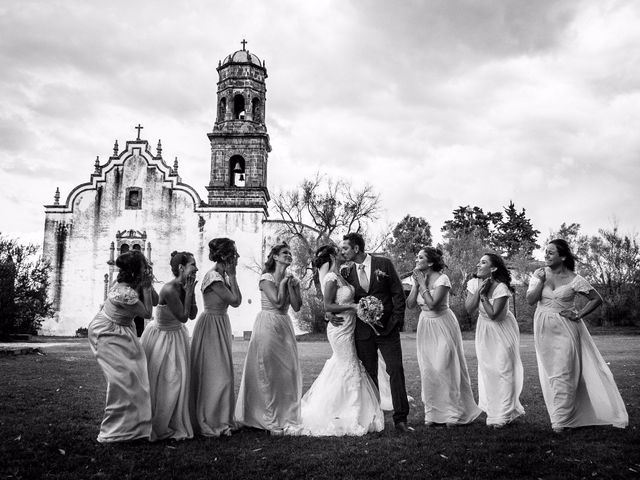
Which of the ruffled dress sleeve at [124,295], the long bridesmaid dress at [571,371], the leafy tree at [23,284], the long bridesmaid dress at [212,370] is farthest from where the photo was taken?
the leafy tree at [23,284]

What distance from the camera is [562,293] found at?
283 inches

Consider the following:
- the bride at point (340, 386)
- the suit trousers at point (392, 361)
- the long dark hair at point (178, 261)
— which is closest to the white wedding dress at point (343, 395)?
the bride at point (340, 386)

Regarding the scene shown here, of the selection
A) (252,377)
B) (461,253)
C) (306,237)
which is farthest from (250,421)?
(461,253)

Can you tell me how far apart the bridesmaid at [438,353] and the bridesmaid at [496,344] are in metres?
0.30

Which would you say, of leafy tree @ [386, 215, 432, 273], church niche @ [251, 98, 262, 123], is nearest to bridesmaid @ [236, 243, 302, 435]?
church niche @ [251, 98, 262, 123]

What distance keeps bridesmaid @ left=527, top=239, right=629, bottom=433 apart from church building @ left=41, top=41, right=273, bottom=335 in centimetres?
3308

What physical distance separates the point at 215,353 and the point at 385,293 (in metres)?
2.23

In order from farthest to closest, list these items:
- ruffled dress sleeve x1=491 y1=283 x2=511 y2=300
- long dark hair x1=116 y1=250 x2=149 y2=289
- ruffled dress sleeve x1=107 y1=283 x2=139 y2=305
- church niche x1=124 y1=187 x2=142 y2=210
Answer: church niche x1=124 y1=187 x2=142 y2=210, ruffled dress sleeve x1=491 y1=283 x2=511 y2=300, long dark hair x1=116 y1=250 x2=149 y2=289, ruffled dress sleeve x1=107 y1=283 x2=139 y2=305

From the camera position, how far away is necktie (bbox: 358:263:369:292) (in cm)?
722

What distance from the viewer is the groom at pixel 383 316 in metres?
6.77

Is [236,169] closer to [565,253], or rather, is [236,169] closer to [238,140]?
[238,140]

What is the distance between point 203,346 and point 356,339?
1.91 meters

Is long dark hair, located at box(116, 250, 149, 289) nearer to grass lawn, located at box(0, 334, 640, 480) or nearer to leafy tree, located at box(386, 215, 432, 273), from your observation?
grass lawn, located at box(0, 334, 640, 480)

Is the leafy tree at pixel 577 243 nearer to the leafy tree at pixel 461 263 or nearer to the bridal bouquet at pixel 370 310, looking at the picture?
the leafy tree at pixel 461 263
